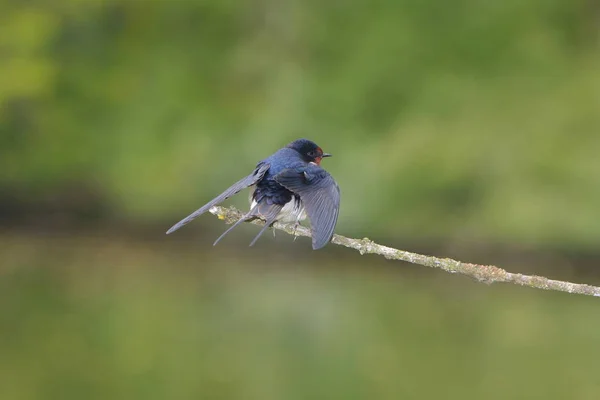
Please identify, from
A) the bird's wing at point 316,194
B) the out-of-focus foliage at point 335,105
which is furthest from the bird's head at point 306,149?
the out-of-focus foliage at point 335,105

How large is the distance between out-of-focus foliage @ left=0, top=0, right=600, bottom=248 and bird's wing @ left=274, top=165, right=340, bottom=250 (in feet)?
24.8

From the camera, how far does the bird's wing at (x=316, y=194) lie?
3389 mm

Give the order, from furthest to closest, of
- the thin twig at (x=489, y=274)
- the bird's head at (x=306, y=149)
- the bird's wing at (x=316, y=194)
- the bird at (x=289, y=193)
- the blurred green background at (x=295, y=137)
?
the blurred green background at (x=295, y=137) < the bird's head at (x=306, y=149) < the bird at (x=289, y=193) < the bird's wing at (x=316, y=194) < the thin twig at (x=489, y=274)

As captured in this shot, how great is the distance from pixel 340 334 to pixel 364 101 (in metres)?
5.09

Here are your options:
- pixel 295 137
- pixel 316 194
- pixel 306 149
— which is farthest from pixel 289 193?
pixel 295 137

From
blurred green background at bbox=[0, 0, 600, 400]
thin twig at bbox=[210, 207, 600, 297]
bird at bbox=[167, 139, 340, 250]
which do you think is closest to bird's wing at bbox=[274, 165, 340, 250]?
bird at bbox=[167, 139, 340, 250]

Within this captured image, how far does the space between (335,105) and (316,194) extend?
893cm

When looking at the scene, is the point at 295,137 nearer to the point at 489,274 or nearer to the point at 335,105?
the point at 335,105

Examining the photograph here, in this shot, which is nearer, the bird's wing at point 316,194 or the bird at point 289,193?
the bird's wing at point 316,194

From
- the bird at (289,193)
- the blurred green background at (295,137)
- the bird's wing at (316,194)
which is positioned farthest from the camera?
the blurred green background at (295,137)

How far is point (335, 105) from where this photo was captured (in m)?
12.7

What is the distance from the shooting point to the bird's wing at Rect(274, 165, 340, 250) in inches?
133

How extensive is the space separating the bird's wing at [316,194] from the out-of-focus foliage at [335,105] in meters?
7.55

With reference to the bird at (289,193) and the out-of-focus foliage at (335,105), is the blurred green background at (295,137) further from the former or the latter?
the bird at (289,193)
